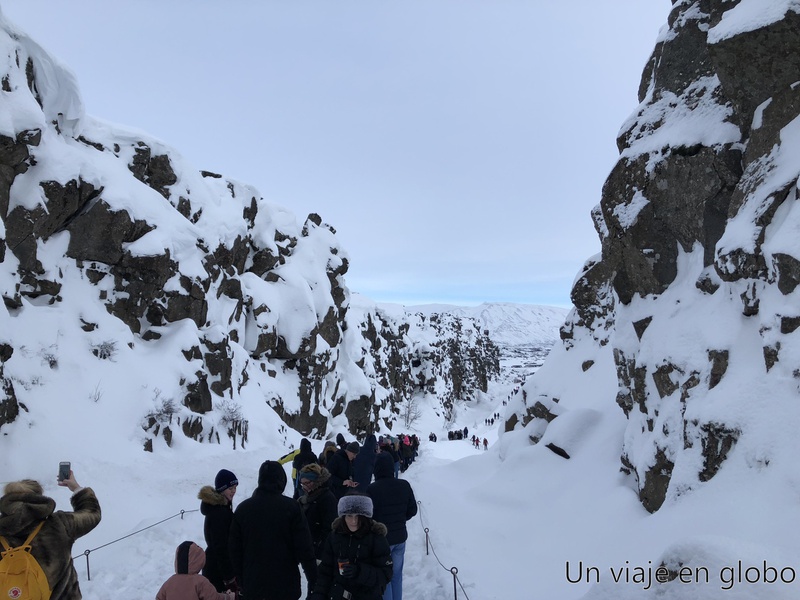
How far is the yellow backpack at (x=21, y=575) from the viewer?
307 cm

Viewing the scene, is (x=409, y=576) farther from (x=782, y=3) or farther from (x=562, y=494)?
(x=782, y=3)

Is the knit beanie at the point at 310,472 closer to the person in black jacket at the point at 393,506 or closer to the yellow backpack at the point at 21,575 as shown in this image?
the person in black jacket at the point at 393,506

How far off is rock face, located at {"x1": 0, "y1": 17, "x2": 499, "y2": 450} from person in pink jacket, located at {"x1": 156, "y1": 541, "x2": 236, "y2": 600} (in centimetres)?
1358

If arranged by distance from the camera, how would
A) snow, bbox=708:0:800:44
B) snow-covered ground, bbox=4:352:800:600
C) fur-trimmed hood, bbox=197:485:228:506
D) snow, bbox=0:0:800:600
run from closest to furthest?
snow-covered ground, bbox=4:352:800:600 → fur-trimmed hood, bbox=197:485:228:506 → snow, bbox=0:0:800:600 → snow, bbox=708:0:800:44

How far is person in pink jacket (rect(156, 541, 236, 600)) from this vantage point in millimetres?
3750

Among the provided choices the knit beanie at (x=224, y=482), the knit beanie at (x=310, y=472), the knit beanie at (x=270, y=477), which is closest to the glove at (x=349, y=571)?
the knit beanie at (x=270, y=477)

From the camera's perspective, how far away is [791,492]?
5023 millimetres

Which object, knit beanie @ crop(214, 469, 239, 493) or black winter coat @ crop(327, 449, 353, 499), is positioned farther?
black winter coat @ crop(327, 449, 353, 499)

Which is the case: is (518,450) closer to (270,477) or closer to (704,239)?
(704,239)

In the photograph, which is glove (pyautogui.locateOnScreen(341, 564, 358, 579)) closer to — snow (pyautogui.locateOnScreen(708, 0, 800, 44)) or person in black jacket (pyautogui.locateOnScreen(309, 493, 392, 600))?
person in black jacket (pyautogui.locateOnScreen(309, 493, 392, 600))

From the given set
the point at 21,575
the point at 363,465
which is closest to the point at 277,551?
the point at 21,575

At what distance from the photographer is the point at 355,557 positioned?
13.7ft

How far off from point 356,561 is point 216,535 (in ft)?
5.87

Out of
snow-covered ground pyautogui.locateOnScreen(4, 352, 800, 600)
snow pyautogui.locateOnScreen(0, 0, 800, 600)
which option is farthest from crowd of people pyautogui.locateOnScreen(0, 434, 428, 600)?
snow-covered ground pyautogui.locateOnScreen(4, 352, 800, 600)
